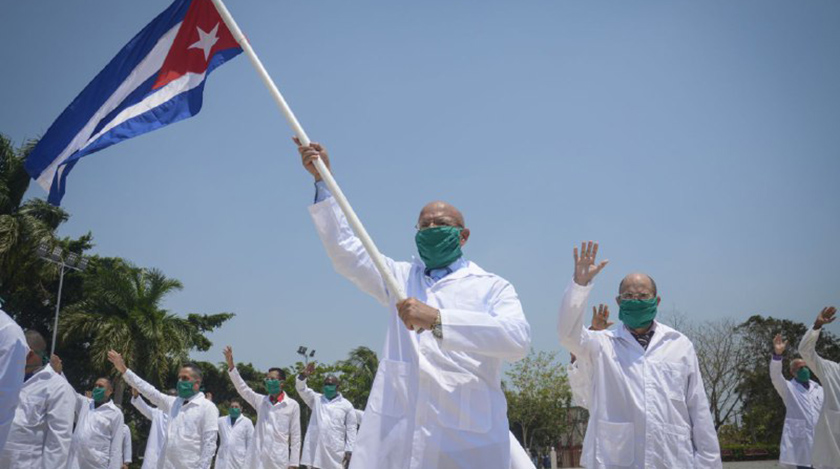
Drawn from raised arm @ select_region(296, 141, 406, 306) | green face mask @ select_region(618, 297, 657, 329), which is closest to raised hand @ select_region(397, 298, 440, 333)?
raised arm @ select_region(296, 141, 406, 306)

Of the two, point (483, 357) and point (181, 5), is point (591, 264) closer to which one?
point (483, 357)

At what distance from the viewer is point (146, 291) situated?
34406mm

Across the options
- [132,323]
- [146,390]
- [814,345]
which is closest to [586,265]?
[814,345]

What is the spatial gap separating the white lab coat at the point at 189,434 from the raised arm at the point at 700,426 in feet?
29.6

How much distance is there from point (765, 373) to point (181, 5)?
164 ft

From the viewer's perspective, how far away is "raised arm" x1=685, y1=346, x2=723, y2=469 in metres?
5.49

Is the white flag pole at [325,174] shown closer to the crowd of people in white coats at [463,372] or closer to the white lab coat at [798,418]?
the crowd of people in white coats at [463,372]

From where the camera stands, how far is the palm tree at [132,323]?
106 ft

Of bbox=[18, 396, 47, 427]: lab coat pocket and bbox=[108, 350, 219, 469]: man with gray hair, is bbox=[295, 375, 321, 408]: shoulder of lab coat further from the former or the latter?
bbox=[18, 396, 47, 427]: lab coat pocket

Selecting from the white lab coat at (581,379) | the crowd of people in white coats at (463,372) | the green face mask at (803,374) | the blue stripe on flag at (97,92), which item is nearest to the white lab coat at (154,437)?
the crowd of people in white coats at (463,372)

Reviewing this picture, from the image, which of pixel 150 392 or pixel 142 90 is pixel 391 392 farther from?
pixel 150 392

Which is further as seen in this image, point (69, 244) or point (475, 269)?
point (69, 244)

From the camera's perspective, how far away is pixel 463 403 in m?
3.73

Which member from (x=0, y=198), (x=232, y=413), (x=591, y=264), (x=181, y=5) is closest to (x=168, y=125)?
(x=181, y=5)
